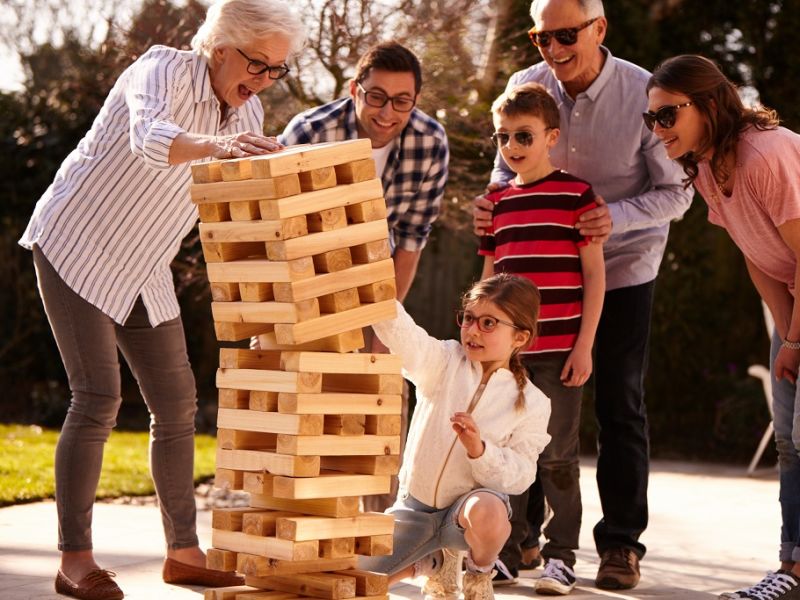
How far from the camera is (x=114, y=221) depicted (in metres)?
3.69

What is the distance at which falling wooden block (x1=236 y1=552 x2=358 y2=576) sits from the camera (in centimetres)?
325

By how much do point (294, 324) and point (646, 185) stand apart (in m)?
1.69

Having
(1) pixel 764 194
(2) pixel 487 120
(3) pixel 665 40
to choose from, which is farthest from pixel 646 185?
(3) pixel 665 40

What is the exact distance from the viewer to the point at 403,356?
3531 mm

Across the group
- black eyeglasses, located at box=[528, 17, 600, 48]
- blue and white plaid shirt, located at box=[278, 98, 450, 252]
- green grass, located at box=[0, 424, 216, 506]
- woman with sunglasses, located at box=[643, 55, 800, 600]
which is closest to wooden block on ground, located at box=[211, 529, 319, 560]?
woman with sunglasses, located at box=[643, 55, 800, 600]

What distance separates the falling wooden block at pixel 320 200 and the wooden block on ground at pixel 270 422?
527 millimetres

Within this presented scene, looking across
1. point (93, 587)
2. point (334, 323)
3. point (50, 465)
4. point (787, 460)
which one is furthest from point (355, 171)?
point (50, 465)

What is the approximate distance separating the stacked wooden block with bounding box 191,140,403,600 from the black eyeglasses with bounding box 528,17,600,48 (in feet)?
3.50

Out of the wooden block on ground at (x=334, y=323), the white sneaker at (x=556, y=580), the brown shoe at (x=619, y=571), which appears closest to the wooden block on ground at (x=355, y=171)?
the wooden block on ground at (x=334, y=323)

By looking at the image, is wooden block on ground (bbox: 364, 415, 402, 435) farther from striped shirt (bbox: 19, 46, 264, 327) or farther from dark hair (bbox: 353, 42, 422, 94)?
dark hair (bbox: 353, 42, 422, 94)

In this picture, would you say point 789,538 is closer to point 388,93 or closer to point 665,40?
point 388,93

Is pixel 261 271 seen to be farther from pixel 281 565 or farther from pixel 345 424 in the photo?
pixel 281 565

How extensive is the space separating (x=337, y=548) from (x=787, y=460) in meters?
1.48

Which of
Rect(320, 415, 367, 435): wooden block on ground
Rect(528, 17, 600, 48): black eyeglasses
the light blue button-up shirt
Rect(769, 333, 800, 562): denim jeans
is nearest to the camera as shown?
Rect(320, 415, 367, 435): wooden block on ground
